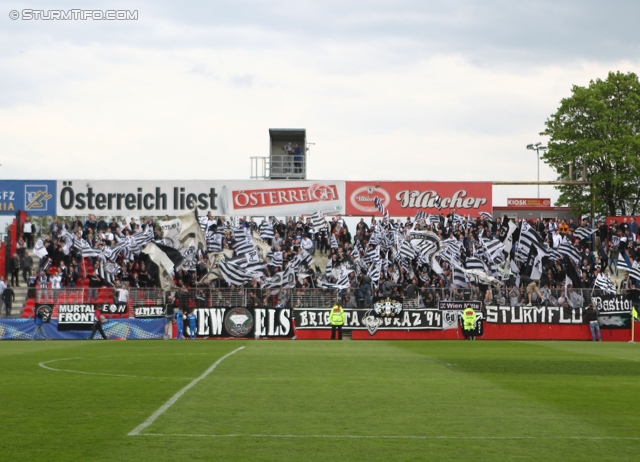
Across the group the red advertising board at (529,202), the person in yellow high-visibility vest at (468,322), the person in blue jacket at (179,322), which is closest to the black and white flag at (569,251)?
the person in yellow high-visibility vest at (468,322)

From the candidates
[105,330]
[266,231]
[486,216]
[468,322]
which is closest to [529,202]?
[486,216]

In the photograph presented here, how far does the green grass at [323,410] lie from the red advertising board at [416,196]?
3038cm

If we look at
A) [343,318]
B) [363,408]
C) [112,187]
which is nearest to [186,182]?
[112,187]

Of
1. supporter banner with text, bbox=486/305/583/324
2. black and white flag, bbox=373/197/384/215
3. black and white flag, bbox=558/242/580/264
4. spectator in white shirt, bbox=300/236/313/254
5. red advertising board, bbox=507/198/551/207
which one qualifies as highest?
red advertising board, bbox=507/198/551/207

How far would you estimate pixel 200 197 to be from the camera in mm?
A: 54312

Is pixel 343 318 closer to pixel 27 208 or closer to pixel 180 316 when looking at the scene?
pixel 180 316

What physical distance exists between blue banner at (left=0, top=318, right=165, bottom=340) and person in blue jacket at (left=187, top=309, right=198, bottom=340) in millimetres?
1420

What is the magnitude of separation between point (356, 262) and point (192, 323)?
30.5ft

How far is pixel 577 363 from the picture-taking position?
933 inches

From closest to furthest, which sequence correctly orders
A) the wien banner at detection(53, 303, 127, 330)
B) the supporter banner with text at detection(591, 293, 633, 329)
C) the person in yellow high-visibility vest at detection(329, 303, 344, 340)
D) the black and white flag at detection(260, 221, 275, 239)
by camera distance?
the person in yellow high-visibility vest at detection(329, 303, 344, 340) < the wien banner at detection(53, 303, 127, 330) < the supporter banner with text at detection(591, 293, 633, 329) < the black and white flag at detection(260, 221, 275, 239)

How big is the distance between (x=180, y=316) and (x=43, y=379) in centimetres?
2104

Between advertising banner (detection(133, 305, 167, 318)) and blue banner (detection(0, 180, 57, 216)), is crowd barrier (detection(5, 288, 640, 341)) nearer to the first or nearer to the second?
advertising banner (detection(133, 305, 167, 318))

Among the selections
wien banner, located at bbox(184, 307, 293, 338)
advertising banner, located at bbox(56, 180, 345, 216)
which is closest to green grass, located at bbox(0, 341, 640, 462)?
wien banner, located at bbox(184, 307, 293, 338)

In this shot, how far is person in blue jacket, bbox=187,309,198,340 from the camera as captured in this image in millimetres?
38969
